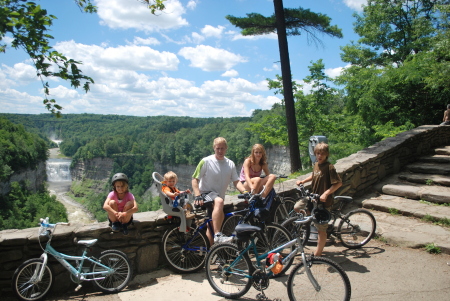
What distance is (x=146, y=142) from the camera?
114 metres

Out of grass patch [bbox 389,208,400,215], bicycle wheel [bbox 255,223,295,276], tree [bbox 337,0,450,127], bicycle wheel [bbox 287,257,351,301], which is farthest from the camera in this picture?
tree [bbox 337,0,450,127]

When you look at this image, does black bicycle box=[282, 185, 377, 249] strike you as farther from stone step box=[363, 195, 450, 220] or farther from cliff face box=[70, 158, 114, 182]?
cliff face box=[70, 158, 114, 182]

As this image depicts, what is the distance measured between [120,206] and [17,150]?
71.8 meters

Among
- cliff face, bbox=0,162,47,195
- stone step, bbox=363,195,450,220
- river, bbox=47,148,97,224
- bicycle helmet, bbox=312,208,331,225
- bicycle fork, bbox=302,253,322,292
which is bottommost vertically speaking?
river, bbox=47,148,97,224

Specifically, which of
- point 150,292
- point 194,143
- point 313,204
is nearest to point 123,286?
point 150,292

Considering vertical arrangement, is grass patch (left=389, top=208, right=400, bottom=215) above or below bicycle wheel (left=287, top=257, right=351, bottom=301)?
below

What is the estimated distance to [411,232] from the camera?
452 centimetres

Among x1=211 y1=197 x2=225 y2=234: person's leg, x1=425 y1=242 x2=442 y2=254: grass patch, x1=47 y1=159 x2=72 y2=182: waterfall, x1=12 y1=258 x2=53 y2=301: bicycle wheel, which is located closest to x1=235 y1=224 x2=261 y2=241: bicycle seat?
x1=211 y1=197 x2=225 y2=234: person's leg

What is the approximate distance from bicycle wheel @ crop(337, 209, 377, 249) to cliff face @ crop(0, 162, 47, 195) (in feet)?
208

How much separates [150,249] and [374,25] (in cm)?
2186

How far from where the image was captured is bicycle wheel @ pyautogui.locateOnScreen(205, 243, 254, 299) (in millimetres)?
3062

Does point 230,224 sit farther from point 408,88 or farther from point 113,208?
point 408,88

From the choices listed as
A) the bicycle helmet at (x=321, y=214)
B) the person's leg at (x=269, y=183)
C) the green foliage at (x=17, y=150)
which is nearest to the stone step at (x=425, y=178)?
the bicycle helmet at (x=321, y=214)

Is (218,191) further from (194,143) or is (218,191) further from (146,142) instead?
(146,142)
